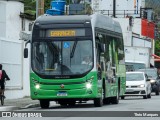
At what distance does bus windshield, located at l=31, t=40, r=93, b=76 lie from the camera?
26422mm

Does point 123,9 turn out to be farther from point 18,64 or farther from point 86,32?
point 86,32

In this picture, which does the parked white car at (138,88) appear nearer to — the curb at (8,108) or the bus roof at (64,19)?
the bus roof at (64,19)

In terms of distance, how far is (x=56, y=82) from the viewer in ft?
86.7

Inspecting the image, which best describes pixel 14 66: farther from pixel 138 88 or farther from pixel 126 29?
pixel 126 29

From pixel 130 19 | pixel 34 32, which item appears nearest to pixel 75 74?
pixel 34 32

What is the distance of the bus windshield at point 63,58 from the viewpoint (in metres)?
26.4

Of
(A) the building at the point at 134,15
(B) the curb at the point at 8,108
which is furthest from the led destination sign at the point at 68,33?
(A) the building at the point at 134,15

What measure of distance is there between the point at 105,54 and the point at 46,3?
176ft

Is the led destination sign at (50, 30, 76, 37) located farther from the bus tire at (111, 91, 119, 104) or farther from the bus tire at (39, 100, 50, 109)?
the bus tire at (111, 91, 119, 104)

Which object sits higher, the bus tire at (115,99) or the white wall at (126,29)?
the white wall at (126,29)

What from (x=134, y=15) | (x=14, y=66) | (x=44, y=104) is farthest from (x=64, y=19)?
(x=134, y=15)

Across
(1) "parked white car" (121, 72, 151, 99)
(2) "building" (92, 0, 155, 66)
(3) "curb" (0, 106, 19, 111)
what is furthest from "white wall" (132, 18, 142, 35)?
(3) "curb" (0, 106, 19, 111)

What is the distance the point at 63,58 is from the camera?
1046 inches

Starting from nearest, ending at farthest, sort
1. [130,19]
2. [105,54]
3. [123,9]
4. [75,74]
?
[75,74] < [105,54] < [130,19] < [123,9]
